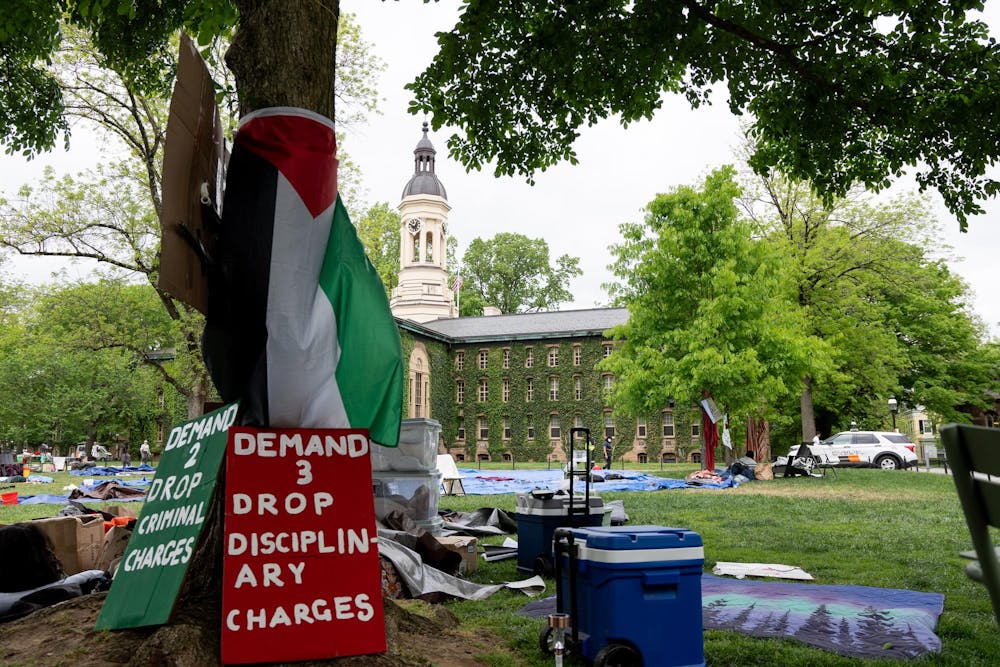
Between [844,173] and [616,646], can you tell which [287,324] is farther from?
[844,173]

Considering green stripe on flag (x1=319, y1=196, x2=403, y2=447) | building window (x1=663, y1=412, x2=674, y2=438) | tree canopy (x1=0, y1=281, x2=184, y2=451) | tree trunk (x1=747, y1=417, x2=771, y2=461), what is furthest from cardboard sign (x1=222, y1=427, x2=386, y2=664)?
building window (x1=663, y1=412, x2=674, y2=438)

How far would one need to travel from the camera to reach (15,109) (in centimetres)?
853

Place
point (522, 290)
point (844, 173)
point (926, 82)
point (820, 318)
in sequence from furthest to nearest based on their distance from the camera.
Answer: point (522, 290) < point (820, 318) < point (844, 173) < point (926, 82)

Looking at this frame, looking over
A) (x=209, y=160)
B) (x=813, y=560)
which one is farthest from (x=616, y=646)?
(x=813, y=560)

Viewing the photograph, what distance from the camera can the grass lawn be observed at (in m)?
4.79

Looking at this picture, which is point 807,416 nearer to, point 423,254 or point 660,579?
point 660,579

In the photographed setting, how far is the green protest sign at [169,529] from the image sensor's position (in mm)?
3980

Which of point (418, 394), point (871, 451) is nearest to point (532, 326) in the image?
point (418, 394)

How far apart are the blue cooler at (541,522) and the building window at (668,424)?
1963 inches

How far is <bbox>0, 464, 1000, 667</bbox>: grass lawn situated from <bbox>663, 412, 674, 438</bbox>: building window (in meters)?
35.0

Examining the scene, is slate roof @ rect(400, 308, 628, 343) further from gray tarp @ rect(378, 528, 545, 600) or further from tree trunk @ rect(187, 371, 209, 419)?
gray tarp @ rect(378, 528, 545, 600)

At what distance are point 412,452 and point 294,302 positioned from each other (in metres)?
6.29

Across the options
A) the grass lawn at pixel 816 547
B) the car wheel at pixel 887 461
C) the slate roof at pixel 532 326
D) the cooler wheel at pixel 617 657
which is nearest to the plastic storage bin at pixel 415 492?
the grass lawn at pixel 816 547

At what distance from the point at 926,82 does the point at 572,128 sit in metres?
3.91
